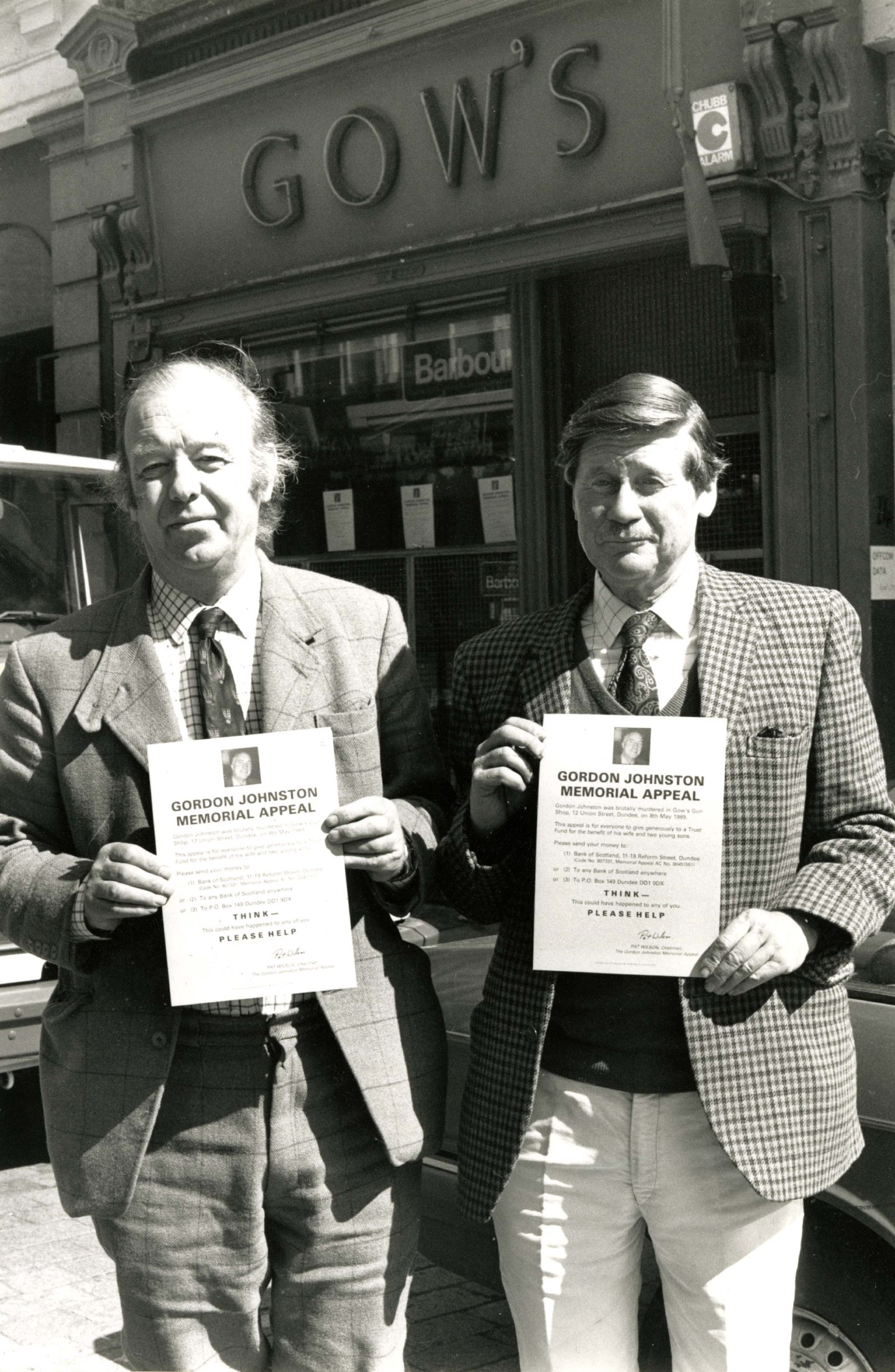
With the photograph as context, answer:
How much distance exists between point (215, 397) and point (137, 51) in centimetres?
873

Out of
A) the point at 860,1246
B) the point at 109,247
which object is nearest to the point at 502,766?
the point at 860,1246

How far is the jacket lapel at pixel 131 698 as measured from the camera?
2381 millimetres

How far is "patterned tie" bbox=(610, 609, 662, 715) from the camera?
7.99ft

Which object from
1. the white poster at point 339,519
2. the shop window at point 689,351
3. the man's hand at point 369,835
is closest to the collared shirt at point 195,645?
the man's hand at point 369,835

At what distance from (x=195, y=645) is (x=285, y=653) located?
0.49 feet

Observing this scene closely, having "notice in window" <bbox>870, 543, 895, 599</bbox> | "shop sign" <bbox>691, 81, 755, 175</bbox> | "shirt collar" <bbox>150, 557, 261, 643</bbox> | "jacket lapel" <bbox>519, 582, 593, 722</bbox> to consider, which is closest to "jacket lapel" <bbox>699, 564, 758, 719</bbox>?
"jacket lapel" <bbox>519, 582, 593, 722</bbox>

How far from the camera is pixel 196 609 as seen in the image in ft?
8.14

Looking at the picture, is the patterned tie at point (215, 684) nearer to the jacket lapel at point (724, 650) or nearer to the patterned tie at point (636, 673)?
the patterned tie at point (636, 673)

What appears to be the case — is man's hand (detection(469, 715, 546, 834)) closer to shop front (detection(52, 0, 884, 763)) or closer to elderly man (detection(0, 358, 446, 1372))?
elderly man (detection(0, 358, 446, 1372))

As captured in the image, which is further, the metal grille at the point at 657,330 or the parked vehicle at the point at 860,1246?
the metal grille at the point at 657,330

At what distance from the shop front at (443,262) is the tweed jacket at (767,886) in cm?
467

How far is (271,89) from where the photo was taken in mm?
9422

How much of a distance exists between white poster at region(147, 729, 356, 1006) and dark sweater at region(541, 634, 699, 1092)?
0.35 metres

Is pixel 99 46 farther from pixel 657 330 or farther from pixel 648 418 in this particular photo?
pixel 648 418
